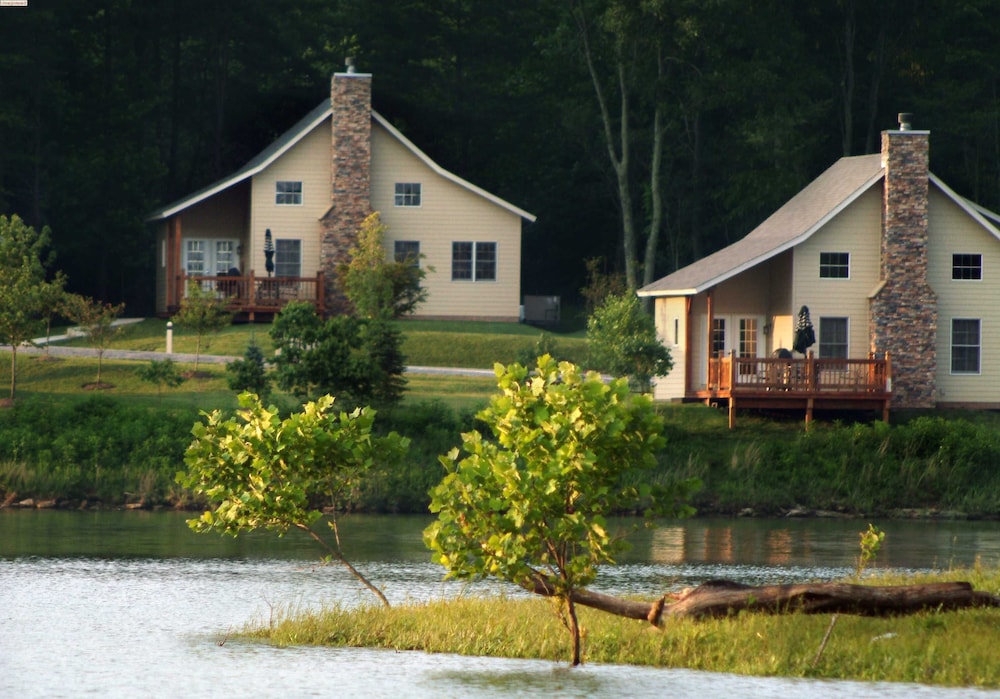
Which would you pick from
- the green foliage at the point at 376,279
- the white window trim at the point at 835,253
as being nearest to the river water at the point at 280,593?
the white window trim at the point at 835,253

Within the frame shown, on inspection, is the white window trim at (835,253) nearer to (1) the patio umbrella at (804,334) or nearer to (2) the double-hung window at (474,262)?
(1) the patio umbrella at (804,334)

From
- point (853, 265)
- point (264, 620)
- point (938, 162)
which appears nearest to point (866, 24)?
point (938, 162)

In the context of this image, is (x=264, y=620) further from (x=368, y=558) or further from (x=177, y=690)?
(x=368, y=558)

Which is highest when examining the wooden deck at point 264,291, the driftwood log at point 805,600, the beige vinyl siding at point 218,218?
the beige vinyl siding at point 218,218

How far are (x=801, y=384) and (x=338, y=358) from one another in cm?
1190

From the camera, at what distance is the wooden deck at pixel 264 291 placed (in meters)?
55.5

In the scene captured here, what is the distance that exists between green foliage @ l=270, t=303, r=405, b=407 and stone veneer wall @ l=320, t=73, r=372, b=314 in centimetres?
1471

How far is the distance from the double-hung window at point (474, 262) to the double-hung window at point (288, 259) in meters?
5.41

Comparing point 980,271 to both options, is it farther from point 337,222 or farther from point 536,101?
point 536,101

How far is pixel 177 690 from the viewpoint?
18.1 m

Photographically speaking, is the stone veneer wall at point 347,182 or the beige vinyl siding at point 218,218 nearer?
the stone veneer wall at point 347,182

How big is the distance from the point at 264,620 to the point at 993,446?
24.2 metres

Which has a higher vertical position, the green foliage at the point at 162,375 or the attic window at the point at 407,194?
the attic window at the point at 407,194

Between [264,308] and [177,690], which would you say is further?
[264,308]
